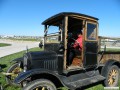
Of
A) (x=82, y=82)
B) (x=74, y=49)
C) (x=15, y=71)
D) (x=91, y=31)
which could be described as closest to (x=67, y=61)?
(x=74, y=49)

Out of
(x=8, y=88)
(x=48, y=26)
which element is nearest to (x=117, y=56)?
(x=48, y=26)

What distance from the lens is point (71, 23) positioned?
668 centimetres

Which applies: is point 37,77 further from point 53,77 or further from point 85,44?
point 85,44

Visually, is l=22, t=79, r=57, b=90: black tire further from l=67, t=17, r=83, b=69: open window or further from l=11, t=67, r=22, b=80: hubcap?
l=11, t=67, r=22, b=80: hubcap

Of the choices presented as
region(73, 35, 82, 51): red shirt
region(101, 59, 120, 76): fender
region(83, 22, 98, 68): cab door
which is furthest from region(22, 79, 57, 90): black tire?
region(101, 59, 120, 76): fender

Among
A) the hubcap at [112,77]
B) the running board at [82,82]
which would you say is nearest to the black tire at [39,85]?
the running board at [82,82]

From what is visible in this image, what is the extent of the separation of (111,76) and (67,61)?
190cm

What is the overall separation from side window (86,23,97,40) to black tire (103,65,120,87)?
1255mm

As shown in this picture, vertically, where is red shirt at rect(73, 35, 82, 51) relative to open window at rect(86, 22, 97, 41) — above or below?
below

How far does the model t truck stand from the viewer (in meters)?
4.88

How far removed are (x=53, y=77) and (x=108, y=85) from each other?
2408mm

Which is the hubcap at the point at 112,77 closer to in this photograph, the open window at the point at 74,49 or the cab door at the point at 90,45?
the cab door at the point at 90,45

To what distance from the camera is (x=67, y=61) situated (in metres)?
6.04

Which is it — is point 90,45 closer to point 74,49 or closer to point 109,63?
point 74,49
